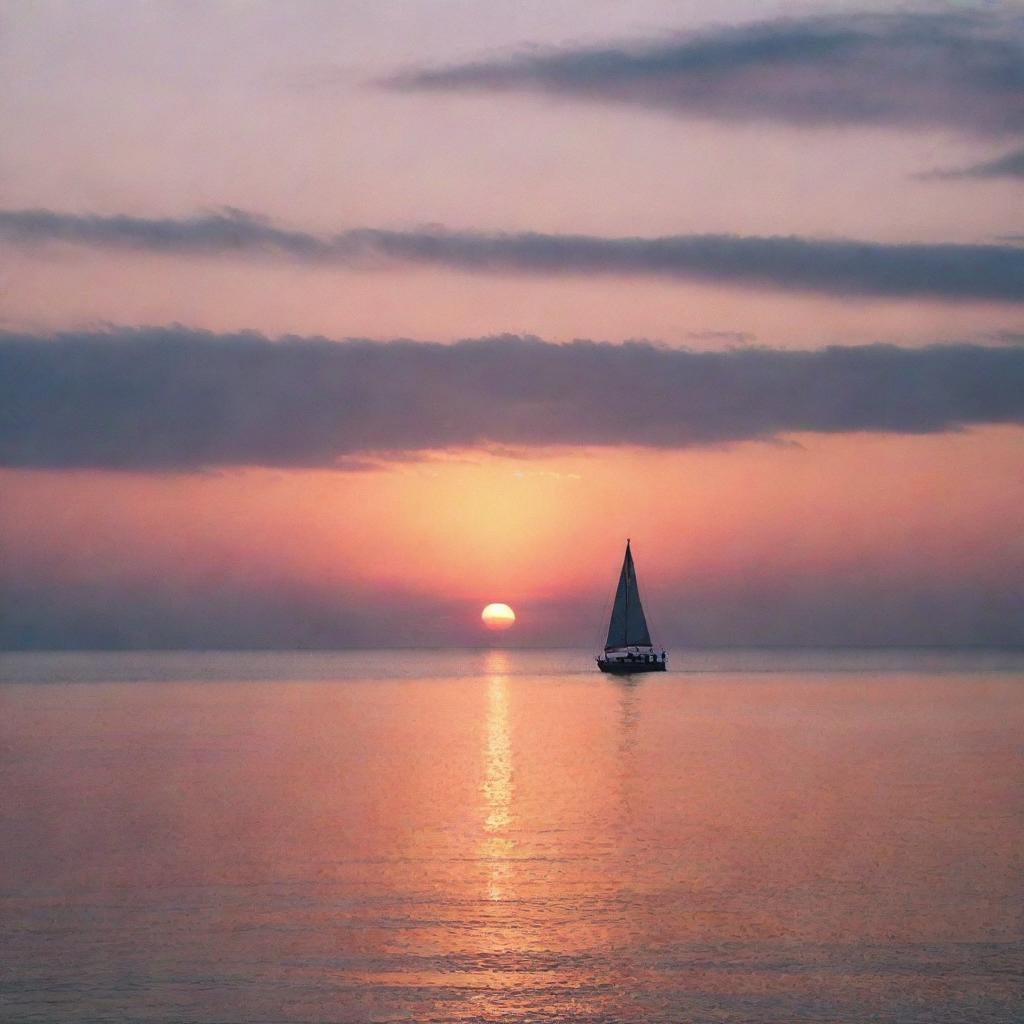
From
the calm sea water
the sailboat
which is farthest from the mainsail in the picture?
the calm sea water

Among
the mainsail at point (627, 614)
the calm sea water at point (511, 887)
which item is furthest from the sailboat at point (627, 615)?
the calm sea water at point (511, 887)

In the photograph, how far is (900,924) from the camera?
4219 centimetres

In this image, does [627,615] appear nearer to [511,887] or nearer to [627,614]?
[627,614]

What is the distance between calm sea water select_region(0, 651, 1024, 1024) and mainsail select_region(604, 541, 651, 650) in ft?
261

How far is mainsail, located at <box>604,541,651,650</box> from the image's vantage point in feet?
591

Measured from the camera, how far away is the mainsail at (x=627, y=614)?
591ft

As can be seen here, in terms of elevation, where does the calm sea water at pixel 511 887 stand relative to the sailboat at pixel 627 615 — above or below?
below

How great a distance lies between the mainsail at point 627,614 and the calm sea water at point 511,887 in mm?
79510

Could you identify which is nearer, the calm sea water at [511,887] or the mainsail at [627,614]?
the calm sea water at [511,887]

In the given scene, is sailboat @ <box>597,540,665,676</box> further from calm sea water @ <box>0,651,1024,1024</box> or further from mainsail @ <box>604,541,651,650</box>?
calm sea water @ <box>0,651,1024,1024</box>

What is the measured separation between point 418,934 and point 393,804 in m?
31.3

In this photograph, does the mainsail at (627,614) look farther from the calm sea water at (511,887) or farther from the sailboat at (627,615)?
the calm sea water at (511,887)

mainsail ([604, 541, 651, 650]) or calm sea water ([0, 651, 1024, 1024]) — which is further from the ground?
mainsail ([604, 541, 651, 650])

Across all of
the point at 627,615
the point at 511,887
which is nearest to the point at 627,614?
the point at 627,615
